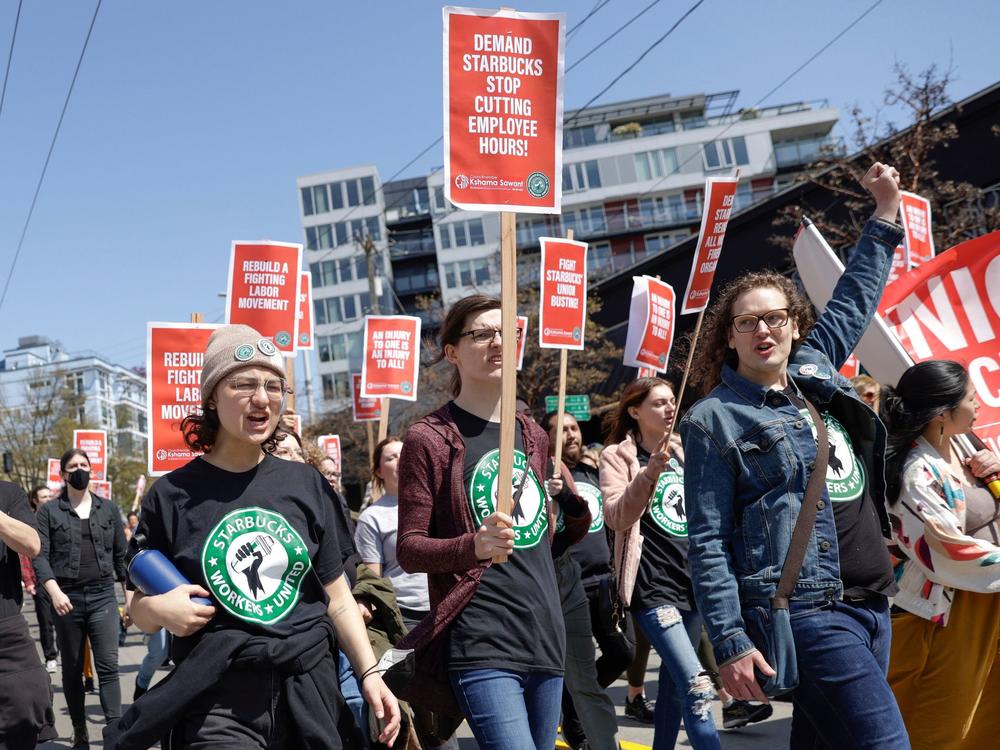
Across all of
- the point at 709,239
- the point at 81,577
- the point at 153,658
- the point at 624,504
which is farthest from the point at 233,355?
the point at 153,658

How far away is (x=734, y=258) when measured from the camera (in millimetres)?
26047

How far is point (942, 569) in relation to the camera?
14.0ft

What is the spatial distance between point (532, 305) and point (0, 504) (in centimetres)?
2906

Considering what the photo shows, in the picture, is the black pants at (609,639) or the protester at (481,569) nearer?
the protester at (481,569)

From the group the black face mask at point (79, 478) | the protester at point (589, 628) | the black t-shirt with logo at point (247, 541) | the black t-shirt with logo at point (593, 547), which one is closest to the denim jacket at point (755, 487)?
the black t-shirt with logo at point (247, 541)

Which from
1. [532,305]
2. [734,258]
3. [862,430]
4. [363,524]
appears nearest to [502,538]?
[862,430]

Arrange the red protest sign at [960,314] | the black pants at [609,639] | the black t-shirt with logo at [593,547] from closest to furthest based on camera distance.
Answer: the red protest sign at [960,314], the black pants at [609,639], the black t-shirt with logo at [593,547]

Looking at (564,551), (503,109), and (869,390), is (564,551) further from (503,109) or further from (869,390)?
(869,390)

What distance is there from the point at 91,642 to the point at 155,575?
226 inches

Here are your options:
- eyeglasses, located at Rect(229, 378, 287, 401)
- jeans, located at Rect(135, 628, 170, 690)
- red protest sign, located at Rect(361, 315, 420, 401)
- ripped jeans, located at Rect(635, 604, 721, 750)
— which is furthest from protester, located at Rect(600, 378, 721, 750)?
red protest sign, located at Rect(361, 315, 420, 401)

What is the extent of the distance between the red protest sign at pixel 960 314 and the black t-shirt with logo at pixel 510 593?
2.70m

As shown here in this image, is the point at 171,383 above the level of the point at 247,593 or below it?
above

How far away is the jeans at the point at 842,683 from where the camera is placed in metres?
3.12

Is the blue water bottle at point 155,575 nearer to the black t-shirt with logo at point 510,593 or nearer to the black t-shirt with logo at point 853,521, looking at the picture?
the black t-shirt with logo at point 510,593
